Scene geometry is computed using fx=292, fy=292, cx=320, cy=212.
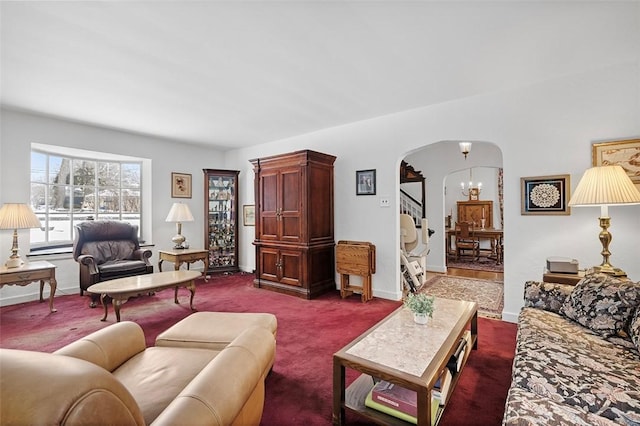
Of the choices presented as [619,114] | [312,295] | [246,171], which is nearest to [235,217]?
[246,171]

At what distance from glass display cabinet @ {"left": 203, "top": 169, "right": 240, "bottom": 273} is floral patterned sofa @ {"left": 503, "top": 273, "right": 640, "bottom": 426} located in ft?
16.9

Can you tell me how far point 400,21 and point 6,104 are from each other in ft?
15.6

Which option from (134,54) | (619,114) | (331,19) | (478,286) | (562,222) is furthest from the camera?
(478,286)

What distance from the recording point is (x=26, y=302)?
3.92 meters

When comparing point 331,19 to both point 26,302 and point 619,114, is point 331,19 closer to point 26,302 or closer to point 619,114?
point 619,114

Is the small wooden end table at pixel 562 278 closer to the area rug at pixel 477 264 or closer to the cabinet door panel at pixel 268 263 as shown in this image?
the cabinet door panel at pixel 268 263

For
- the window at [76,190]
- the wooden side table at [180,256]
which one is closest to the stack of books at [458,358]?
the wooden side table at [180,256]

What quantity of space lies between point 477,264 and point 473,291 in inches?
106

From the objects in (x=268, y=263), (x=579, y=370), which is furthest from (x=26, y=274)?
(x=579, y=370)

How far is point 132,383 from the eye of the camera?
1339 millimetres

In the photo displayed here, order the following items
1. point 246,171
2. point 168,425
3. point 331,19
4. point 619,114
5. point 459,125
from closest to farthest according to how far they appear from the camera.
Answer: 1. point 168,425
2. point 331,19
3. point 619,114
4. point 459,125
5. point 246,171

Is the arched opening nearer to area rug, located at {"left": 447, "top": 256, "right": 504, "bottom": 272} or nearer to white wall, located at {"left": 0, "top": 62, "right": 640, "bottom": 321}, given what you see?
area rug, located at {"left": 447, "top": 256, "right": 504, "bottom": 272}

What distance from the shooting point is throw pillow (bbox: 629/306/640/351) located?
1613 millimetres

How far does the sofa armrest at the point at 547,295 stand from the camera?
2223mm
